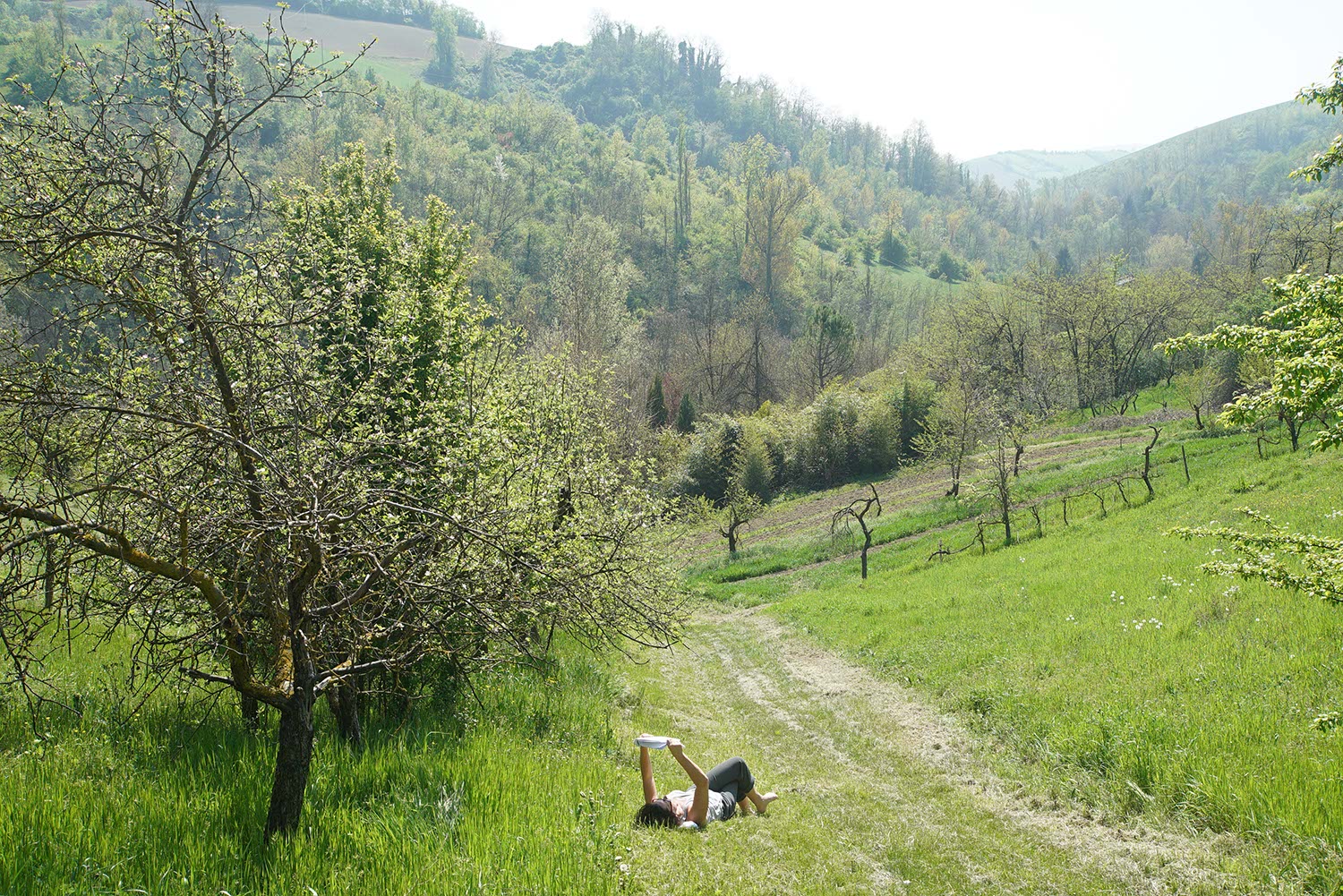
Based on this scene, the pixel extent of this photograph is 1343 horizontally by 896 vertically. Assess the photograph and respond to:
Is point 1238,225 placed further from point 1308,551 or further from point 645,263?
point 1308,551

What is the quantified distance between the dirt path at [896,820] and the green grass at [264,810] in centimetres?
99

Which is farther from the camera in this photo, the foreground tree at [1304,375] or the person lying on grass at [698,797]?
the person lying on grass at [698,797]

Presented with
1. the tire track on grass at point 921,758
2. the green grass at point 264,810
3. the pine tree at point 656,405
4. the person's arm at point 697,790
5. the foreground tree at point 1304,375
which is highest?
the pine tree at point 656,405

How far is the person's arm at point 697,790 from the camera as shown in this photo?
7395mm

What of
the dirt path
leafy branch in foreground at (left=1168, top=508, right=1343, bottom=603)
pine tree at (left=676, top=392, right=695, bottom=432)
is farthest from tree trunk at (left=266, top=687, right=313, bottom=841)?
pine tree at (left=676, top=392, right=695, bottom=432)

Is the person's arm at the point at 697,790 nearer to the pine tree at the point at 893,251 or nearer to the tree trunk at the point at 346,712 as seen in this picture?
the tree trunk at the point at 346,712

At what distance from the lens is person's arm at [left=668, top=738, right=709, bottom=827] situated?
291 inches

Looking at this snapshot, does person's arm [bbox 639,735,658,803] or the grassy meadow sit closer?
the grassy meadow

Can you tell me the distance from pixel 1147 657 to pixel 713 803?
6983mm

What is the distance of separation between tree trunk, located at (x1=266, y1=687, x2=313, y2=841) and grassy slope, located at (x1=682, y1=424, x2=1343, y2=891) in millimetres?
7475

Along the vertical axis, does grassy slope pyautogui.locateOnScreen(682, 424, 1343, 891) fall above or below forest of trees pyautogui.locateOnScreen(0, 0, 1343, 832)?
below

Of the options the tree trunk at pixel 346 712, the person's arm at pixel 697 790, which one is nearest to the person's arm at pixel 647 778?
the person's arm at pixel 697 790

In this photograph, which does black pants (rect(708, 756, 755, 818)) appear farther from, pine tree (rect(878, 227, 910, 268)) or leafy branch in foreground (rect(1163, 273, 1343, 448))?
pine tree (rect(878, 227, 910, 268))

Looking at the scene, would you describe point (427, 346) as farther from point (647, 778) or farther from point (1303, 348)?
point (1303, 348)
